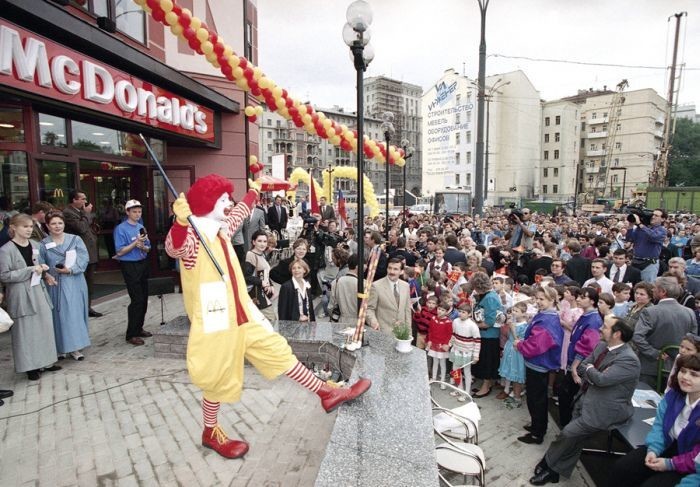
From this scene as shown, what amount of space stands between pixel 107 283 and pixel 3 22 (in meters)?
6.26

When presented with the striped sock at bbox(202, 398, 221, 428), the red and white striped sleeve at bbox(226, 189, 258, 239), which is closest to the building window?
the red and white striped sleeve at bbox(226, 189, 258, 239)

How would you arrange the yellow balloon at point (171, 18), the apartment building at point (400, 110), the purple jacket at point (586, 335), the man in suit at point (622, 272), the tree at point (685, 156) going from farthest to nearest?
the apartment building at point (400, 110) < the tree at point (685, 156) < the man in suit at point (622, 272) < the yellow balloon at point (171, 18) < the purple jacket at point (586, 335)

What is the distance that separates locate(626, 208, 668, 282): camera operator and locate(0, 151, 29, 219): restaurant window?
35.6ft

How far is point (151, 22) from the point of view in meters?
9.07

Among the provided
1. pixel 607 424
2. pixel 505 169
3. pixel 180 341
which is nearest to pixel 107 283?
pixel 180 341

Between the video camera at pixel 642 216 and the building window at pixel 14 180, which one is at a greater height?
the building window at pixel 14 180

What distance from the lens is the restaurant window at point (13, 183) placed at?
6.28 meters

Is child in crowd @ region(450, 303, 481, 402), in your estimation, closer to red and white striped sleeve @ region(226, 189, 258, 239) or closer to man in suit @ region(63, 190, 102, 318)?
red and white striped sleeve @ region(226, 189, 258, 239)

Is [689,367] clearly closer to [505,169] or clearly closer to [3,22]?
[3,22]

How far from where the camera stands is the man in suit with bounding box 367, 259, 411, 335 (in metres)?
5.37

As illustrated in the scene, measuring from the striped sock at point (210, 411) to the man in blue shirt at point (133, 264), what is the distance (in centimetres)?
300

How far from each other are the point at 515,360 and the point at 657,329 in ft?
5.22

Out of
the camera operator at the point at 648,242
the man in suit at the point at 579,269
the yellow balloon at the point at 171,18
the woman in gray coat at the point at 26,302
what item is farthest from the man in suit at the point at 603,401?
the yellow balloon at the point at 171,18

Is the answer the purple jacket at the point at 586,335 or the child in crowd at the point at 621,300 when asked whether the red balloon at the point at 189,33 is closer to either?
the purple jacket at the point at 586,335
